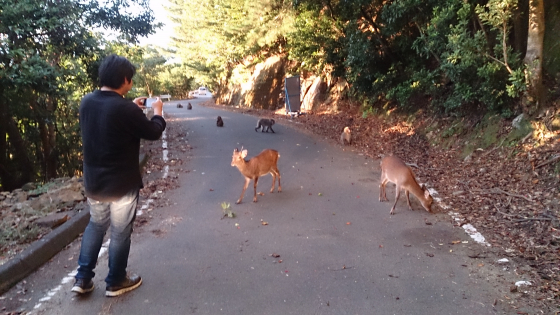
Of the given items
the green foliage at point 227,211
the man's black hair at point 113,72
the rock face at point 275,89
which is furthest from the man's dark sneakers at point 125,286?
the rock face at point 275,89

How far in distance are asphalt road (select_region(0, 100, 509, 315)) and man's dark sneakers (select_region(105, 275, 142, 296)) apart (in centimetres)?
8

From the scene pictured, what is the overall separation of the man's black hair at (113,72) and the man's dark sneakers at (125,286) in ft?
6.83

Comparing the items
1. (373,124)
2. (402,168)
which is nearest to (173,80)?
(373,124)

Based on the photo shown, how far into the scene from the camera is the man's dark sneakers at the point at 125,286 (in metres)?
4.40

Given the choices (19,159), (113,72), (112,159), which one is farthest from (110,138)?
(19,159)

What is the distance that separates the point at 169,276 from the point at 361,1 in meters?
12.6

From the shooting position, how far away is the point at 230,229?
21.4ft

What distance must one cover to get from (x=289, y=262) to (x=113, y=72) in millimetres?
3024

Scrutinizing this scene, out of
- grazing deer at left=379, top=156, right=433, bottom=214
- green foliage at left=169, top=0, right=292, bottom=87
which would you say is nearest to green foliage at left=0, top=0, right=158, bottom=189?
grazing deer at left=379, top=156, right=433, bottom=214

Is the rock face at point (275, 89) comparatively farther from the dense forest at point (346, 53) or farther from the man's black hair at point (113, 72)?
the man's black hair at point (113, 72)

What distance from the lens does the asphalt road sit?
4.30 meters

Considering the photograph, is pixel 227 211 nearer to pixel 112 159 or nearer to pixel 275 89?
pixel 112 159

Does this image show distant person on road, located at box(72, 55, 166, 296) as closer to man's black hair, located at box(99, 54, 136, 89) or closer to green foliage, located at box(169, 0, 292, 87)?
man's black hair, located at box(99, 54, 136, 89)

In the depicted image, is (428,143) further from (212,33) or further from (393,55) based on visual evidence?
(212,33)
